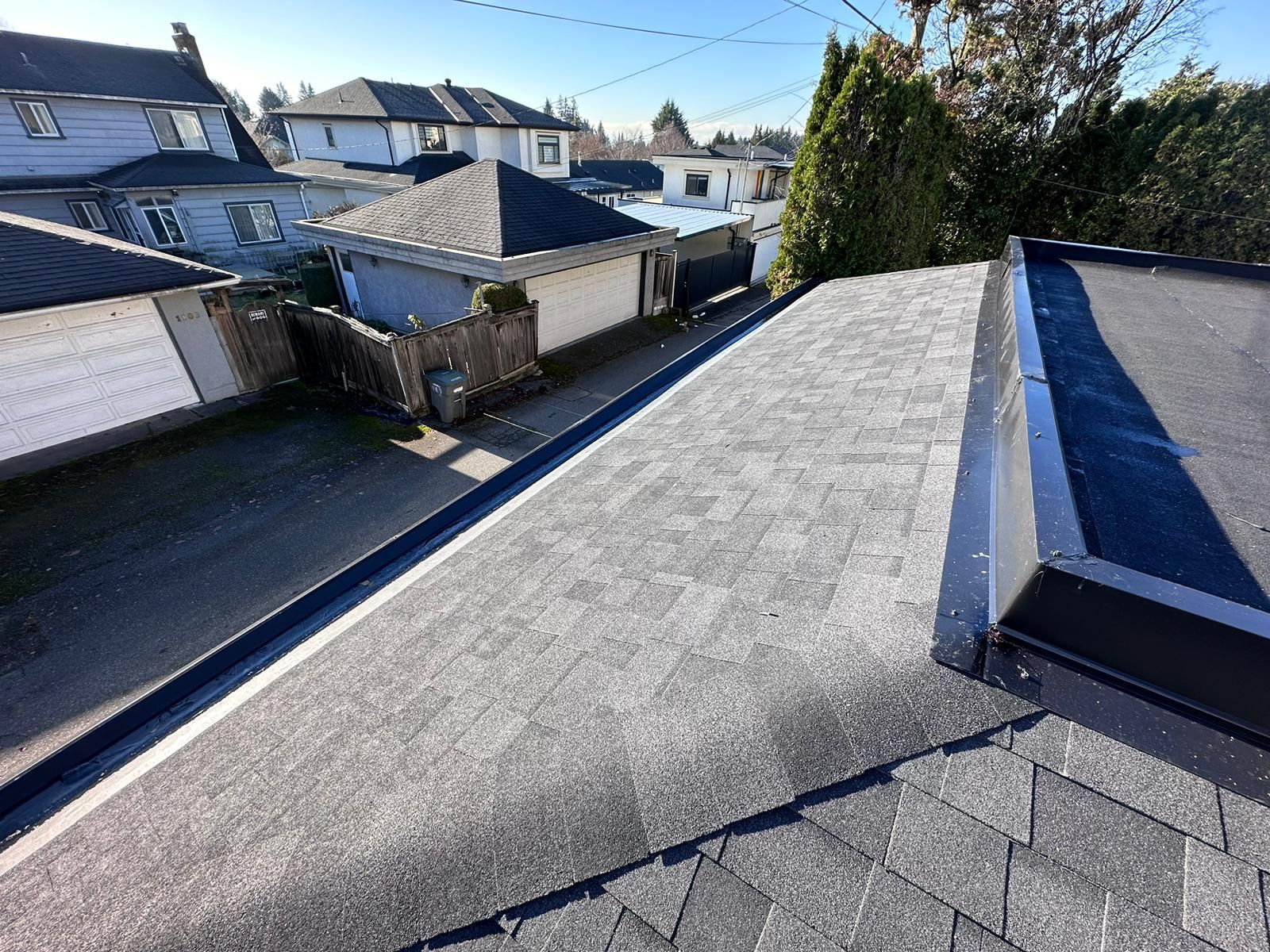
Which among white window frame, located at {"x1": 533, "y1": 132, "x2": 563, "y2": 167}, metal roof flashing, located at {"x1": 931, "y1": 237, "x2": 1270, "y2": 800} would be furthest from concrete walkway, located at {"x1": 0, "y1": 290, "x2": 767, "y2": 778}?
white window frame, located at {"x1": 533, "y1": 132, "x2": 563, "y2": 167}

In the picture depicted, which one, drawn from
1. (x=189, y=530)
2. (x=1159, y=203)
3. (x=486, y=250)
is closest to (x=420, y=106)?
(x=486, y=250)

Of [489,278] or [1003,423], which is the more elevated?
[1003,423]

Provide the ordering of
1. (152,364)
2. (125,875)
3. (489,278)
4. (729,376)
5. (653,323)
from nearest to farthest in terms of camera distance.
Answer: (125,875) < (729,376) < (152,364) < (489,278) < (653,323)

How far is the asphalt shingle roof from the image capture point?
1725 cm

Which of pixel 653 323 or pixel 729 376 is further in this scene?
pixel 653 323

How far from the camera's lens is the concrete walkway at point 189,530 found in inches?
225

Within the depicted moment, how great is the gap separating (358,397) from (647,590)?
11.5 meters

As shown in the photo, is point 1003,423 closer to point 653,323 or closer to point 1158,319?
point 1158,319

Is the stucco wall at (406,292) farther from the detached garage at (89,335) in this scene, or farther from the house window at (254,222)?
the house window at (254,222)

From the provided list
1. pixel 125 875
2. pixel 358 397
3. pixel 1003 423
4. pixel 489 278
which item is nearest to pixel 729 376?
pixel 1003 423

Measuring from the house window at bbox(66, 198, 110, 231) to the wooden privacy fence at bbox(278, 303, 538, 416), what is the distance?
14458 millimetres

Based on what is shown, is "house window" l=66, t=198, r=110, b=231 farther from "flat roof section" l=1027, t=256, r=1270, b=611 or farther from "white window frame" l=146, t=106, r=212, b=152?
"flat roof section" l=1027, t=256, r=1270, b=611

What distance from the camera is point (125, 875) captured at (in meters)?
1.93

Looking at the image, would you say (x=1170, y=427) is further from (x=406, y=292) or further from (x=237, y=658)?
(x=406, y=292)
